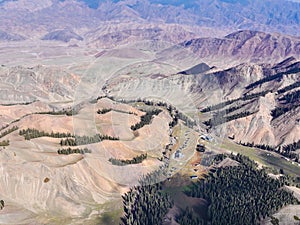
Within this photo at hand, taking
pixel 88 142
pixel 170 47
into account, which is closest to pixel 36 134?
pixel 88 142

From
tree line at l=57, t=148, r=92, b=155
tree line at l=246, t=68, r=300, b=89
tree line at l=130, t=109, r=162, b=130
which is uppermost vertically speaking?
tree line at l=246, t=68, r=300, b=89

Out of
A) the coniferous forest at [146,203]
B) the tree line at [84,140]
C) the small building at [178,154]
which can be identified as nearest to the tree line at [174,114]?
the small building at [178,154]

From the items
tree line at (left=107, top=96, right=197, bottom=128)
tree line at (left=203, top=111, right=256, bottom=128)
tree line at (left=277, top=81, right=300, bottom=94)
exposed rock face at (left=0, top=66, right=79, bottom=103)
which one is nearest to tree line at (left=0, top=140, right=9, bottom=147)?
tree line at (left=107, top=96, right=197, bottom=128)

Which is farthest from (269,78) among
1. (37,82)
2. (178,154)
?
(178,154)

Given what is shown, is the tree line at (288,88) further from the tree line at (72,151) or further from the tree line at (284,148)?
the tree line at (72,151)

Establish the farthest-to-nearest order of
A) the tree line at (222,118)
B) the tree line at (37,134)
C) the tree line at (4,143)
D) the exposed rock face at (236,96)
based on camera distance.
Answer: the tree line at (222,118), the exposed rock face at (236,96), the tree line at (37,134), the tree line at (4,143)

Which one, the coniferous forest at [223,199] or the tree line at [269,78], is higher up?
the tree line at [269,78]

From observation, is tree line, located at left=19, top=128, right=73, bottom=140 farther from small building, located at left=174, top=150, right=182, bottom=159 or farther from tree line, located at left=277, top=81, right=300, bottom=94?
tree line, located at left=277, top=81, right=300, bottom=94

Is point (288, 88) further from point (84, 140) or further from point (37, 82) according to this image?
point (37, 82)
